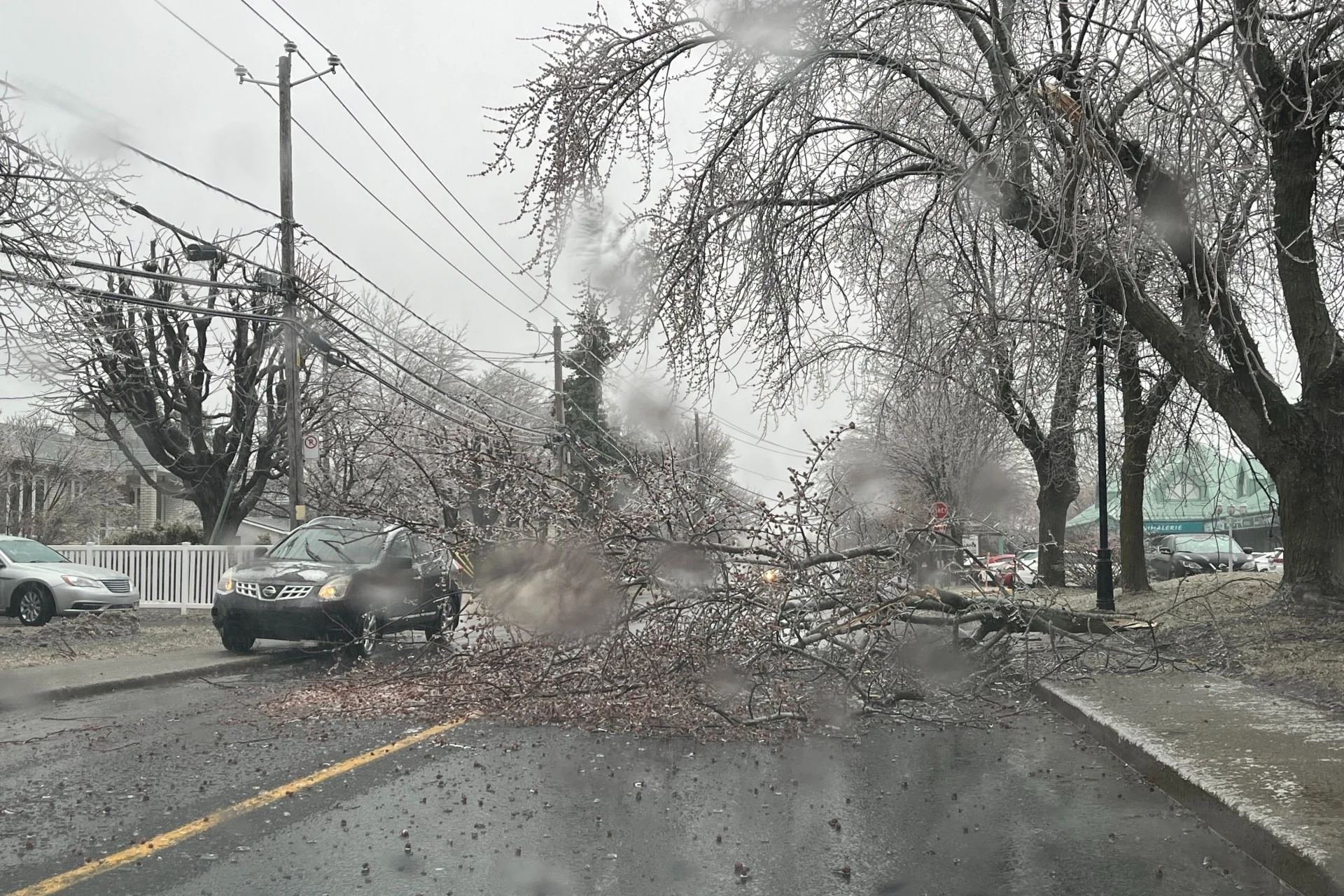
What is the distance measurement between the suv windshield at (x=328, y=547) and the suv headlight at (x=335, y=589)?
45cm

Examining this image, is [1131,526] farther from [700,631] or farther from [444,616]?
[700,631]

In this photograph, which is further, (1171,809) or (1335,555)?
(1335,555)

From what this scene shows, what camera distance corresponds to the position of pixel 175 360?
1060 inches

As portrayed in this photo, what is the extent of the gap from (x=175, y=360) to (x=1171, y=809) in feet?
83.9

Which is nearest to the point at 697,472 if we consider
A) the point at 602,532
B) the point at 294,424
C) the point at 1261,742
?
the point at 602,532

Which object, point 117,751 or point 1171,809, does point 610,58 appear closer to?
point 117,751

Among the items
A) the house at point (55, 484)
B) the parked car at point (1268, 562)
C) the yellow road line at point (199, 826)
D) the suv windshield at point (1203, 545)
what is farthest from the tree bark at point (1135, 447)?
the house at point (55, 484)

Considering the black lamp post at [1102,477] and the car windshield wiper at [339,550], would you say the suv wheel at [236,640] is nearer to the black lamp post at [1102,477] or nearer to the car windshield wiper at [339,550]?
the car windshield wiper at [339,550]

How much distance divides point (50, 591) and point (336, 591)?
8.40 m

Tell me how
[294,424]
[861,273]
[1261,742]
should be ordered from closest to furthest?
[1261,742]
[861,273]
[294,424]

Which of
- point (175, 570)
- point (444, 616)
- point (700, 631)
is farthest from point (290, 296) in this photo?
point (700, 631)

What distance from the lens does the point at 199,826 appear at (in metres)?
5.59

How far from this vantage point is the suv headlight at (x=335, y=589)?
13.0m

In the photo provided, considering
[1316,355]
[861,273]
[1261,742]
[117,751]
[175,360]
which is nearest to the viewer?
[1261,742]
